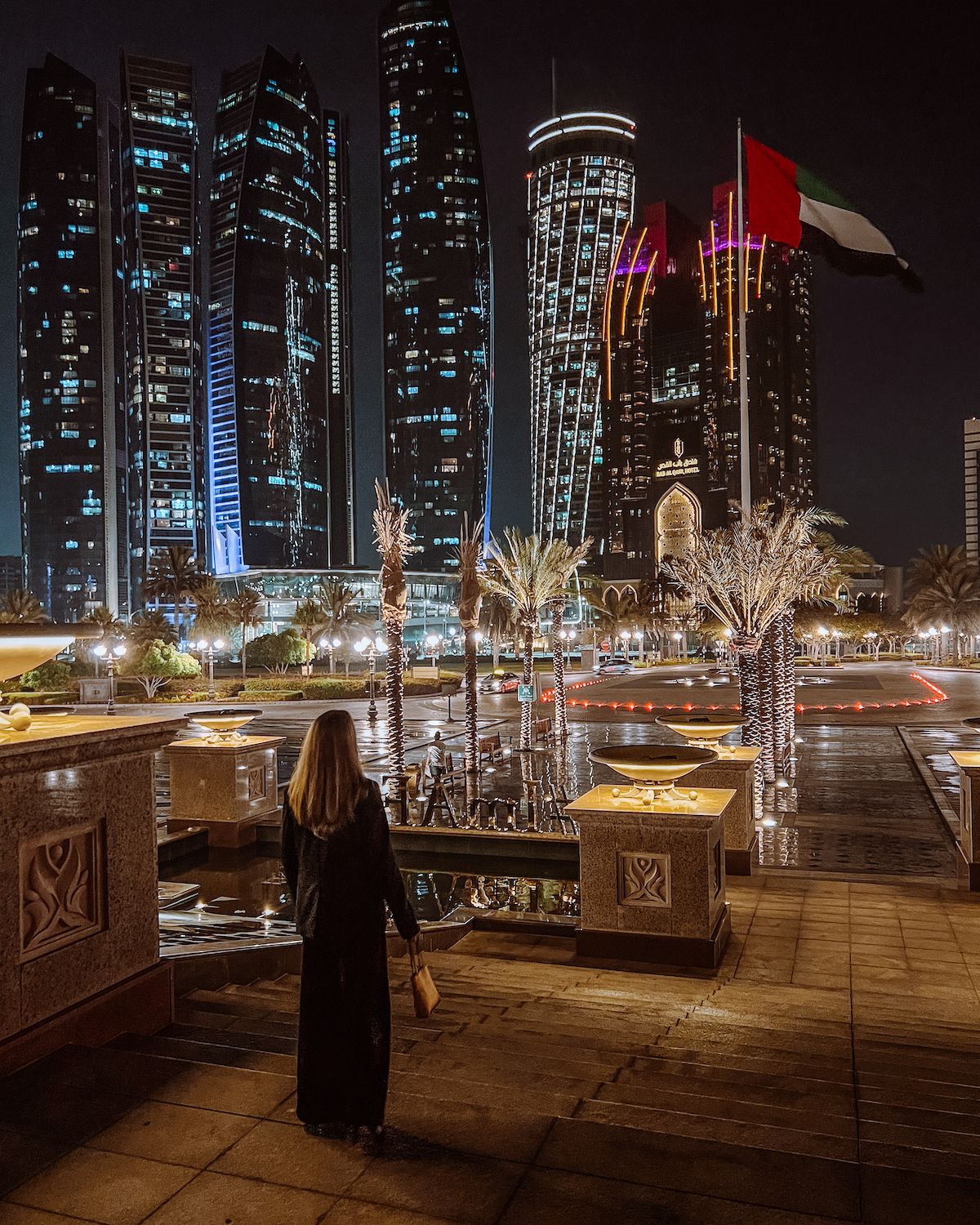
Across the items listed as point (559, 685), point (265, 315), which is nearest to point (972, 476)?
point (265, 315)

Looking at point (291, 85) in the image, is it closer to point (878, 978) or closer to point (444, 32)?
point (444, 32)

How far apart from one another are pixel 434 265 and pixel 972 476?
417ft

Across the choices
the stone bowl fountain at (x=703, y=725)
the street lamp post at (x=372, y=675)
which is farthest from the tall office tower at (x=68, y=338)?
the stone bowl fountain at (x=703, y=725)

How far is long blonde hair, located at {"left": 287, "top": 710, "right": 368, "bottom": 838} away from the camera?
3.03m

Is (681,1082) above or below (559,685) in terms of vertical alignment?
below

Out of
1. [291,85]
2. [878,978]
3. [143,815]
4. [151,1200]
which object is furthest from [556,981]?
[291,85]

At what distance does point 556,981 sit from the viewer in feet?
17.1

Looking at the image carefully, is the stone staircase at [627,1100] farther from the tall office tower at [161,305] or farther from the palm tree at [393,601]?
the tall office tower at [161,305]

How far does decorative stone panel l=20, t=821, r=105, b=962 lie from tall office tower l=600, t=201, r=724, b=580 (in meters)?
124

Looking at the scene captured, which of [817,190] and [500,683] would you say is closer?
[817,190]

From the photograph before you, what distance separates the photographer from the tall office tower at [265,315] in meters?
136

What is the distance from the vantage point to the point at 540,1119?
112 inches

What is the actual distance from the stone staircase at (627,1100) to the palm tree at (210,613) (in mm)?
43326

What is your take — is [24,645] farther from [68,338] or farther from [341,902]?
[68,338]
